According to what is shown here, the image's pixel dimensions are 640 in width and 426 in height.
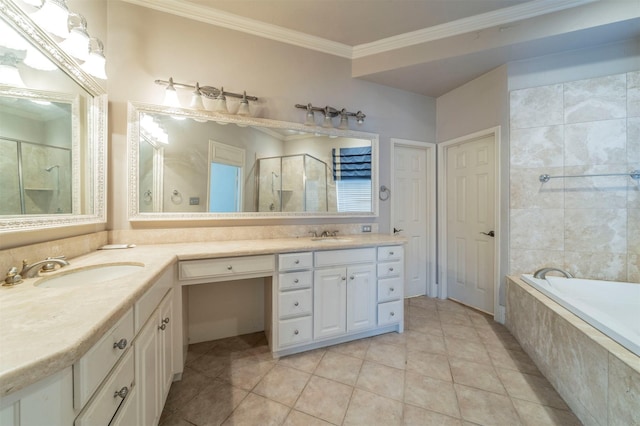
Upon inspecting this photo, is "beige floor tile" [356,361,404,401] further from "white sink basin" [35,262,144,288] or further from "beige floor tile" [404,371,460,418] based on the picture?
"white sink basin" [35,262,144,288]

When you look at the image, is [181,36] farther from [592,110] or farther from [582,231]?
[582,231]

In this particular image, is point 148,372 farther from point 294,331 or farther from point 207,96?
point 207,96

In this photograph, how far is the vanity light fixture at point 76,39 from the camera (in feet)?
4.22

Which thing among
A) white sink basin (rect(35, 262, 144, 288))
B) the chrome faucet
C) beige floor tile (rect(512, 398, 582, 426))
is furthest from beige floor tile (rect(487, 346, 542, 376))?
the chrome faucet

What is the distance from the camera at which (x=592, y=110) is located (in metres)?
2.08

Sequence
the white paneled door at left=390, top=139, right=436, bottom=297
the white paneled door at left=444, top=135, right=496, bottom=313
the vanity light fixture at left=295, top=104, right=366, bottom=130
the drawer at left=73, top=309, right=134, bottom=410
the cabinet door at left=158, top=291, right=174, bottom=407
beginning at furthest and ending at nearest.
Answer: the white paneled door at left=390, top=139, right=436, bottom=297
the white paneled door at left=444, top=135, right=496, bottom=313
the vanity light fixture at left=295, top=104, right=366, bottom=130
the cabinet door at left=158, top=291, right=174, bottom=407
the drawer at left=73, top=309, right=134, bottom=410

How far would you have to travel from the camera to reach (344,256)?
197 centimetres

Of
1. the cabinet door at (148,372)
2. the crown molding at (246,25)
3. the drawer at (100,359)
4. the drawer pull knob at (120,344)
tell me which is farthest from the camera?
the crown molding at (246,25)

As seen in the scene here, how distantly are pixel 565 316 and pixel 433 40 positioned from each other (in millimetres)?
2457

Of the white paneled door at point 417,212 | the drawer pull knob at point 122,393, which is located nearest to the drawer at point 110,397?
the drawer pull knob at point 122,393

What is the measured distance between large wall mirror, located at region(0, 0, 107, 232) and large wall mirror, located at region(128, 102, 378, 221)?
0.28m

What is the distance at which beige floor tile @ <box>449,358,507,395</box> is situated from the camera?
61.2 inches

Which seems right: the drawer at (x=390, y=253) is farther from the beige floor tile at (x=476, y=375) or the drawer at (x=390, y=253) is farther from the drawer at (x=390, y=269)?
the beige floor tile at (x=476, y=375)

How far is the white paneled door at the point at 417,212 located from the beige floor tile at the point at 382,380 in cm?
141
